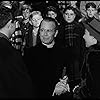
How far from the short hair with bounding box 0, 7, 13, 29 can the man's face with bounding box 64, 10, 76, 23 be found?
168 centimetres

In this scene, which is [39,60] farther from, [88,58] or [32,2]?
[32,2]

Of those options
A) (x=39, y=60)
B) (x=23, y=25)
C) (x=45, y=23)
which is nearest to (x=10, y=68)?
(x=39, y=60)

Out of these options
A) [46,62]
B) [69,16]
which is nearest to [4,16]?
[46,62]

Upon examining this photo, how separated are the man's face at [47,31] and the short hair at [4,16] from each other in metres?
0.59

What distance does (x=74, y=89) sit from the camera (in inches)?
117

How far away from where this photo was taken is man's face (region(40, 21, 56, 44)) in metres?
2.85

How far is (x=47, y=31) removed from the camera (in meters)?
2.88

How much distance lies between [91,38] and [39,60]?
738 mm

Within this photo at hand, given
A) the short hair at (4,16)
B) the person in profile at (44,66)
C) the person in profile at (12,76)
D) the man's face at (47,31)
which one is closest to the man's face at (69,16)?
the man's face at (47,31)

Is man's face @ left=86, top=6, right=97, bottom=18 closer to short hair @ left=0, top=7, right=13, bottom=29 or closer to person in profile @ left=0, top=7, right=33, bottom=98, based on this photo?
short hair @ left=0, top=7, right=13, bottom=29

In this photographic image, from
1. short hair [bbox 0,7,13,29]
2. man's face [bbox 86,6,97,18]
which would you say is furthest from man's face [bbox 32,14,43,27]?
short hair [bbox 0,7,13,29]

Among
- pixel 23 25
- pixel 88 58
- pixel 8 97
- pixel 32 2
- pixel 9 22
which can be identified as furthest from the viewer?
pixel 32 2

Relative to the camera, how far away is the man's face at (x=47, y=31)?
285cm

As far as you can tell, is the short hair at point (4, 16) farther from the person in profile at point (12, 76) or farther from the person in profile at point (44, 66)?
the person in profile at point (44, 66)
